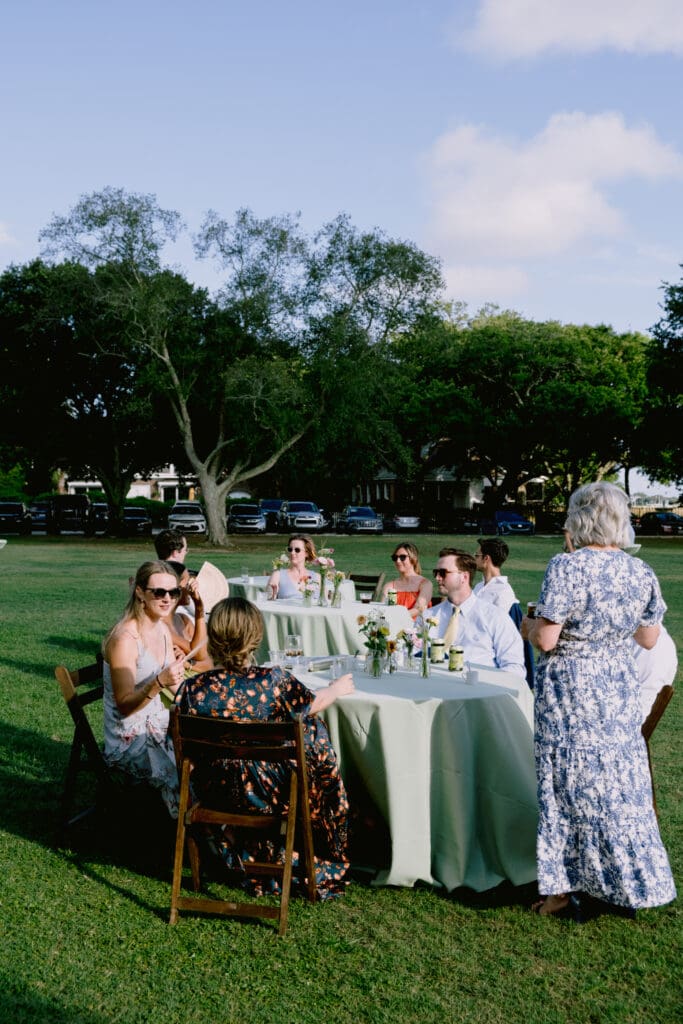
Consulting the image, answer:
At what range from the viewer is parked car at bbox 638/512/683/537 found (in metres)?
49.8

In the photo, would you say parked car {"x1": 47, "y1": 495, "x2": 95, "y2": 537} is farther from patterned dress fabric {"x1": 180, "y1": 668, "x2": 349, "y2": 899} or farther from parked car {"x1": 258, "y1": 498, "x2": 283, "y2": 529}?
patterned dress fabric {"x1": 180, "y1": 668, "x2": 349, "y2": 899}

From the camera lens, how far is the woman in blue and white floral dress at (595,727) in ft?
13.4

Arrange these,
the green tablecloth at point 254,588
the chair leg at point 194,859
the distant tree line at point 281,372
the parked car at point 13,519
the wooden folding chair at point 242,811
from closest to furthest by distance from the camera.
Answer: the wooden folding chair at point 242,811
the chair leg at point 194,859
the green tablecloth at point 254,588
the distant tree line at point 281,372
the parked car at point 13,519

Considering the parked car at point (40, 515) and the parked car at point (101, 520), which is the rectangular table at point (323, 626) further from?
the parked car at point (40, 515)

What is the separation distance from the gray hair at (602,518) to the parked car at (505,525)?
4269 centimetres

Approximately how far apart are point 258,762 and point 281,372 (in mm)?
29988

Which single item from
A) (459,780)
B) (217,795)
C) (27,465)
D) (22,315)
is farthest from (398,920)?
(27,465)

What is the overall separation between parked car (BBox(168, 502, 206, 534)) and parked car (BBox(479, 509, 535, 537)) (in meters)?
13.9

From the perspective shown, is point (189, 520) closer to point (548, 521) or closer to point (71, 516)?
point (71, 516)

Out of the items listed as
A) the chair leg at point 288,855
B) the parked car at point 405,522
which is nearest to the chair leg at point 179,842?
the chair leg at point 288,855

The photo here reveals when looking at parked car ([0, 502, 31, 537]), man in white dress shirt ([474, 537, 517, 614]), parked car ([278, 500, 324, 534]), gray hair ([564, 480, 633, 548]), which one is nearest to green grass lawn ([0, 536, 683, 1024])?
gray hair ([564, 480, 633, 548])

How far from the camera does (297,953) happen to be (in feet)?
13.1

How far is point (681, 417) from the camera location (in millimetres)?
43469

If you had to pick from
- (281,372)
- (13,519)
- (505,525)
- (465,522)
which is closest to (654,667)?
(281,372)
